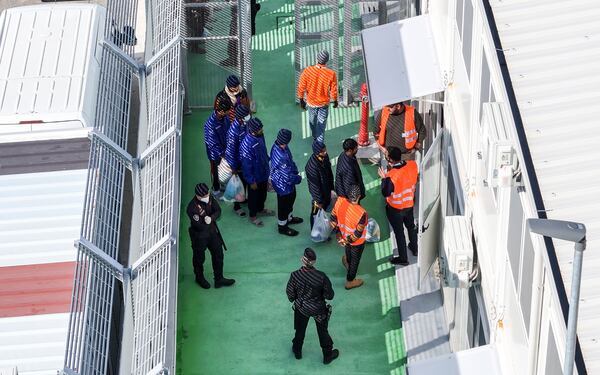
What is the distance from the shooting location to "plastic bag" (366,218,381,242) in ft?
60.1

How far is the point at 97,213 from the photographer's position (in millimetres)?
15148

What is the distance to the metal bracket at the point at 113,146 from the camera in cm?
1612

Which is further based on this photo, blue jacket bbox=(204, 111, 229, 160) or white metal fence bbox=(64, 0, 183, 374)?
blue jacket bbox=(204, 111, 229, 160)

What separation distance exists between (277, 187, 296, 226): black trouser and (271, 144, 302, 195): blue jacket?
0.13 m

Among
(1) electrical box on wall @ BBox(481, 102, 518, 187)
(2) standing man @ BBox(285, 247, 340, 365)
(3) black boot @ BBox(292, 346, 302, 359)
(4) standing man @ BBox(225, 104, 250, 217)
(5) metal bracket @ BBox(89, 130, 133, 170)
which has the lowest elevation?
(1) electrical box on wall @ BBox(481, 102, 518, 187)

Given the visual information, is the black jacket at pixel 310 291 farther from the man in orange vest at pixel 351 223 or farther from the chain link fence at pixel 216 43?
the chain link fence at pixel 216 43

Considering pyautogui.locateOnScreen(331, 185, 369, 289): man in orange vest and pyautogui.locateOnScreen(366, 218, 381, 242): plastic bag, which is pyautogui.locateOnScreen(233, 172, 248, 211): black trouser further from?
pyautogui.locateOnScreen(331, 185, 369, 289): man in orange vest

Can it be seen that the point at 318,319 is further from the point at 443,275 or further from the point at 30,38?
the point at 30,38

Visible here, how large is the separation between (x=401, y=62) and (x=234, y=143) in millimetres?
2581

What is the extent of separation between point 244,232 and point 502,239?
275 inches

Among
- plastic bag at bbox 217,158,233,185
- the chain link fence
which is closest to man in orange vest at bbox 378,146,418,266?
plastic bag at bbox 217,158,233,185

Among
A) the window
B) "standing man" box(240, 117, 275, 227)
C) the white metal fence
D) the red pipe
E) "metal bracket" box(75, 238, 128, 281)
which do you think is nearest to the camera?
the white metal fence

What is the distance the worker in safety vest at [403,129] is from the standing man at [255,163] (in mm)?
1664

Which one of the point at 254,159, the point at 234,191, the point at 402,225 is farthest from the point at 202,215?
the point at 402,225
